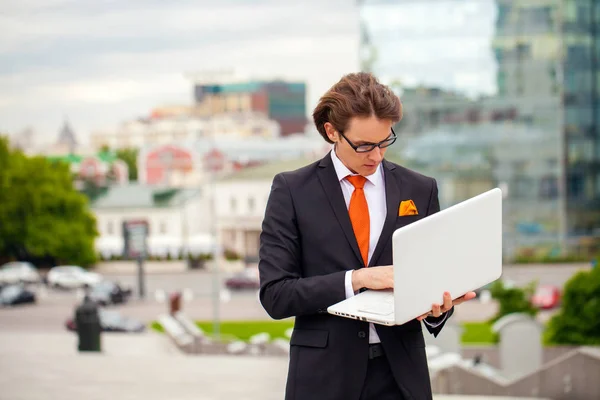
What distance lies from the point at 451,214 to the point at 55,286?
34.2m

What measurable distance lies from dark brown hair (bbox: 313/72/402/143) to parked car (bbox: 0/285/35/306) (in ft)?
104

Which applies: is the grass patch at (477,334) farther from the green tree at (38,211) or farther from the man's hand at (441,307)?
the man's hand at (441,307)

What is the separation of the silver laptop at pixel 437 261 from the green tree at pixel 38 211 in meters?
30.7

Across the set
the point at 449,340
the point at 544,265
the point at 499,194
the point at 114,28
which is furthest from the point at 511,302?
the point at 114,28

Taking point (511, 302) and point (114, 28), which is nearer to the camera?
point (511, 302)

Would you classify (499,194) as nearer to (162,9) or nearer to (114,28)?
(114,28)

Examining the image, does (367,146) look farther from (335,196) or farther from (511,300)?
(511,300)

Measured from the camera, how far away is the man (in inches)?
60.1

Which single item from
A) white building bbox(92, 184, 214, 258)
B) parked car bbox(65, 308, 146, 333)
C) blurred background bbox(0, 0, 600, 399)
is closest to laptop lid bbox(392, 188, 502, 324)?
blurred background bbox(0, 0, 600, 399)

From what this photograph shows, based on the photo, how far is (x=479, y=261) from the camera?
5.05ft

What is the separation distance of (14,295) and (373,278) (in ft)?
106

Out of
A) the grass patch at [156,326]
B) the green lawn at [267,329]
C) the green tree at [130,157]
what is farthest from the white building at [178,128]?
the grass patch at [156,326]

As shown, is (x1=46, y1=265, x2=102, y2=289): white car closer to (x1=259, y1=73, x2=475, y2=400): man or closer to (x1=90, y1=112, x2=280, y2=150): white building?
(x1=259, y1=73, x2=475, y2=400): man

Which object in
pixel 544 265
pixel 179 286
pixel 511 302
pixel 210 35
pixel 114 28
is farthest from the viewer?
pixel 210 35
